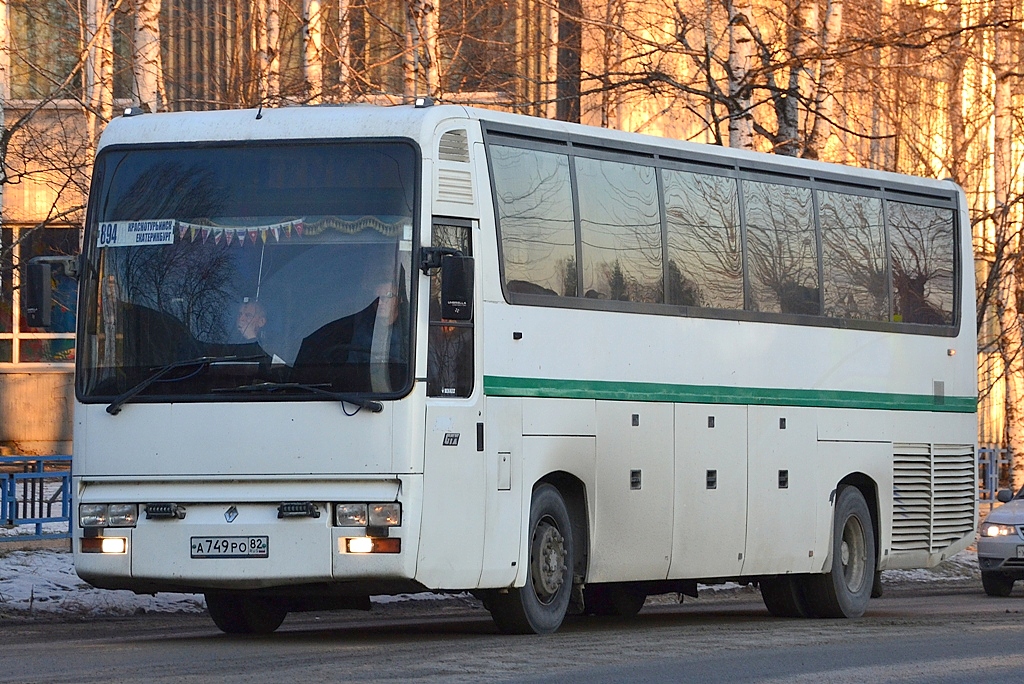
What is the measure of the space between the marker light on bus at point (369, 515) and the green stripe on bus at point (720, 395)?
111 centimetres

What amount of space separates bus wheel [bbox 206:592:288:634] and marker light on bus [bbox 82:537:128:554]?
1481 mm

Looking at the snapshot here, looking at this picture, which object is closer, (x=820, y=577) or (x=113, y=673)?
(x=113, y=673)

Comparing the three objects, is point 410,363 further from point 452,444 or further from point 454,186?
point 454,186

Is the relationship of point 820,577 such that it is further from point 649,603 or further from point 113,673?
point 113,673

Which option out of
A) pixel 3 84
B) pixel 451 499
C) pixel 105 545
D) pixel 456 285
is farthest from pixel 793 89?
pixel 105 545

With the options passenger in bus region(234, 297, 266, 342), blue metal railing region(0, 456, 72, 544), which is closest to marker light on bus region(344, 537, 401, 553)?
passenger in bus region(234, 297, 266, 342)

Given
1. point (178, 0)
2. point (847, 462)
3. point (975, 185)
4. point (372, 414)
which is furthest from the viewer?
point (975, 185)

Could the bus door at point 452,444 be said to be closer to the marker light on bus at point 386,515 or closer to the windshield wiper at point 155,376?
the marker light on bus at point 386,515

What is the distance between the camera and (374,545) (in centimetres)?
1181

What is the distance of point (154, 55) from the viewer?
23.7 meters

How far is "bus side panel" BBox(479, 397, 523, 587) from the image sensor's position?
12.5m

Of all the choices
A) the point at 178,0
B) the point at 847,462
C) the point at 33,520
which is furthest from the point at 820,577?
the point at 178,0

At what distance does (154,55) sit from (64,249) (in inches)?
276

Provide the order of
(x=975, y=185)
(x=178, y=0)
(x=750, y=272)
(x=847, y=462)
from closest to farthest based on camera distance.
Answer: (x=750, y=272) < (x=847, y=462) < (x=178, y=0) < (x=975, y=185)
